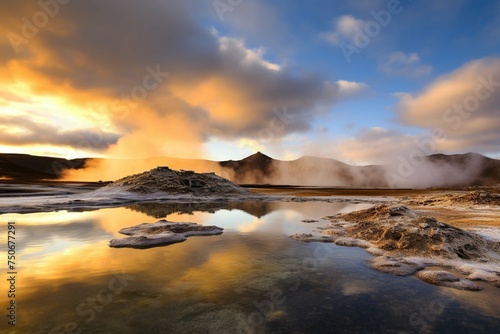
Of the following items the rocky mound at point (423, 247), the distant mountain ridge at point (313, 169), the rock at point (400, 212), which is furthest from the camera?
the distant mountain ridge at point (313, 169)

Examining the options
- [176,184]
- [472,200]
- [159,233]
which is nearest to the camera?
[159,233]

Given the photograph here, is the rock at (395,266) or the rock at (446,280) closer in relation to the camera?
the rock at (446,280)

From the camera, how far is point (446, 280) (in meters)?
6.73

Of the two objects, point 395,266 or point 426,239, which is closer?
point 395,266

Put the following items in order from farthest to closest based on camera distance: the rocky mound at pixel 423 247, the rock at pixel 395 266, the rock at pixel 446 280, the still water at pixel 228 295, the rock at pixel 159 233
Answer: the rock at pixel 159 233, the rock at pixel 395 266, the rocky mound at pixel 423 247, the rock at pixel 446 280, the still water at pixel 228 295

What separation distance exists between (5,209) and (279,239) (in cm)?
2037

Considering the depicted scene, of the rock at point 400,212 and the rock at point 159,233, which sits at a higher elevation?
the rock at point 400,212

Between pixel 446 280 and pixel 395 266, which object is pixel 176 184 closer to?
pixel 395 266

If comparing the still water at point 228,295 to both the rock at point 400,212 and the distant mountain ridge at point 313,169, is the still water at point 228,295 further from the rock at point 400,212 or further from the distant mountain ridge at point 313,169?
the distant mountain ridge at point 313,169

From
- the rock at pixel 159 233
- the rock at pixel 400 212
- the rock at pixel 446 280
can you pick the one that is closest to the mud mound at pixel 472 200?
the rock at pixel 400 212

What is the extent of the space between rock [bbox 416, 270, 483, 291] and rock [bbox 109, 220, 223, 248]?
8321 millimetres

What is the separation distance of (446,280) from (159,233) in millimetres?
10181

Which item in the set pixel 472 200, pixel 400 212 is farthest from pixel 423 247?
pixel 472 200

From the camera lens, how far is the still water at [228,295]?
4.59 metres
